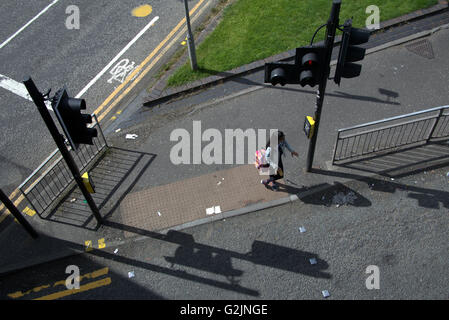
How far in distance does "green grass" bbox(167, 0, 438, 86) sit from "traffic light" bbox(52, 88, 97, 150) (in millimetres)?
5255

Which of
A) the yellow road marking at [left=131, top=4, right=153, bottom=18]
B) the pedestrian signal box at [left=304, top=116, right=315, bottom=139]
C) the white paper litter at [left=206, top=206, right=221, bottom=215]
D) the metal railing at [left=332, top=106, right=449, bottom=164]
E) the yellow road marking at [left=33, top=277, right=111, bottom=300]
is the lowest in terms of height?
the yellow road marking at [left=33, top=277, right=111, bottom=300]

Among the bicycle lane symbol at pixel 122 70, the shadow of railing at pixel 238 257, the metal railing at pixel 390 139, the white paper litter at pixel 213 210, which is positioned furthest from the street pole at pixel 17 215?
the metal railing at pixel 390 139

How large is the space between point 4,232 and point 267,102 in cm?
689

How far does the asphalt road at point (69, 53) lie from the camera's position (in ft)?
34.8

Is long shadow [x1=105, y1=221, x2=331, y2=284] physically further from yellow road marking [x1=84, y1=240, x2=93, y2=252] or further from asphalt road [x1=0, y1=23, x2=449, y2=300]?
yellow road marking [x1=84, y1=240, x2=93, y2=252]

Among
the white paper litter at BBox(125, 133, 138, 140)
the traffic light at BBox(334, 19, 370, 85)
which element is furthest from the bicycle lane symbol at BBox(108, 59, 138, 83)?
the traffic light at BBox(334, 19, 370, 85)

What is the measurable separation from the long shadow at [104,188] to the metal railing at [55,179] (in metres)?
0.16

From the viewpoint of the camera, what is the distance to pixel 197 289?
7.52 meters

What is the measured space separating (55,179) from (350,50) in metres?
7.01

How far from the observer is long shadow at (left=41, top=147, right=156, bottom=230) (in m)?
8.76

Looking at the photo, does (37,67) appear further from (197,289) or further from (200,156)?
(197,289)

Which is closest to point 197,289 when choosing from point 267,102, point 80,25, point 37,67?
point 267,102

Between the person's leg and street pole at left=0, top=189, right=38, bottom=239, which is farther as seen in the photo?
the person's leg

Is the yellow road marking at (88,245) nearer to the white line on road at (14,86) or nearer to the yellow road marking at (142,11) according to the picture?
the white line on road at (14,86)
